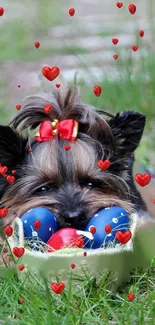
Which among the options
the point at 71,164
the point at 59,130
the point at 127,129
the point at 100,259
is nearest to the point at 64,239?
the point at 100,259

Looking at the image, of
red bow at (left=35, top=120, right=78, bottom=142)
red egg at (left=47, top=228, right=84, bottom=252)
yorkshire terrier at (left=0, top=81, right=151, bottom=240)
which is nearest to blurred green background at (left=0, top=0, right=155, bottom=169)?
yorkshire terrier at (left=0, top=81, right=151, bottom=240)

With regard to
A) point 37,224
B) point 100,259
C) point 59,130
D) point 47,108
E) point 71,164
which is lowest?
point 100,259

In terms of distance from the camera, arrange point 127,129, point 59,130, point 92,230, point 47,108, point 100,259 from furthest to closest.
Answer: point 127,129 < point 59,130 < point 47,108 < point 92,230 < point 100,259

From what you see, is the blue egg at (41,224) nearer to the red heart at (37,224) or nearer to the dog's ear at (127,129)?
the red heart at (37,224)

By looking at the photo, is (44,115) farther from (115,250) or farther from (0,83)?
(0,83)

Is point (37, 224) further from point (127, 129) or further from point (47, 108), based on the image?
point (127, 129)

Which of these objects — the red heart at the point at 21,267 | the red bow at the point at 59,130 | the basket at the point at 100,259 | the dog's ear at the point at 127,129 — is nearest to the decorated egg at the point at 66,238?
the basket at the point at 100,259

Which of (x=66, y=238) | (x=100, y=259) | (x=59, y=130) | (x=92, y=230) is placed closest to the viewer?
(x=100, y=259)
